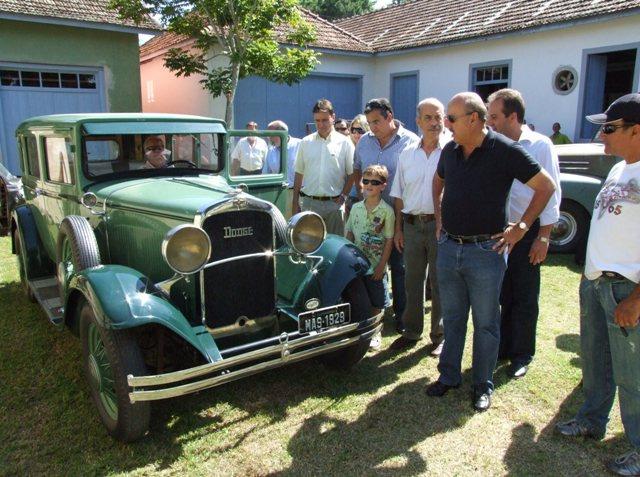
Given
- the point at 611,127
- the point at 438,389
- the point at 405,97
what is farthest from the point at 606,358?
the point at 405,97

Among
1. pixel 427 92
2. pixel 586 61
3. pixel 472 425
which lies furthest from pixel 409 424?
pixel 427 92

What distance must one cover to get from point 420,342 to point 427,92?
10380mm

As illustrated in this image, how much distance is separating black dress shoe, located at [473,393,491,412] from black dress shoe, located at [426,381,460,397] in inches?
7.8

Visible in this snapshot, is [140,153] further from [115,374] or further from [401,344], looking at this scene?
[401,344]

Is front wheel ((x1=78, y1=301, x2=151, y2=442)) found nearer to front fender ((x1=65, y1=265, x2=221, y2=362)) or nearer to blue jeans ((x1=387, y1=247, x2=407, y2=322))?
front fender ((x1=65, y1=265, x2=221, y2=362))

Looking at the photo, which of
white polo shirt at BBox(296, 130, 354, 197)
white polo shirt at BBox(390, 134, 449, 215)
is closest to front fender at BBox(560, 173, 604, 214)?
white polo shirt at BBox(296, 130, 354, 197)

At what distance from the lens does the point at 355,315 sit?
11.6 ft

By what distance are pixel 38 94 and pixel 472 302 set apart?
10.0m

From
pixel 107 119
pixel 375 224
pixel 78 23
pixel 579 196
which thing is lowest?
pixel 579 196

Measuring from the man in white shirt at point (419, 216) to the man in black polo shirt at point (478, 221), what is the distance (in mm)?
399

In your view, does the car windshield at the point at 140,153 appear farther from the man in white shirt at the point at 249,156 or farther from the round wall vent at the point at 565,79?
the round wall vent at the point at 565,79

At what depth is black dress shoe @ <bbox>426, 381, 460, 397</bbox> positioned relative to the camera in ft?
11.3

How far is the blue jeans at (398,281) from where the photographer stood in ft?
14.1

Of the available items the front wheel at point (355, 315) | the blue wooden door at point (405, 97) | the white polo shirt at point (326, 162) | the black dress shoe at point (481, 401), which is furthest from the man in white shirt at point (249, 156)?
the blue wooden door at point (405, 97)
